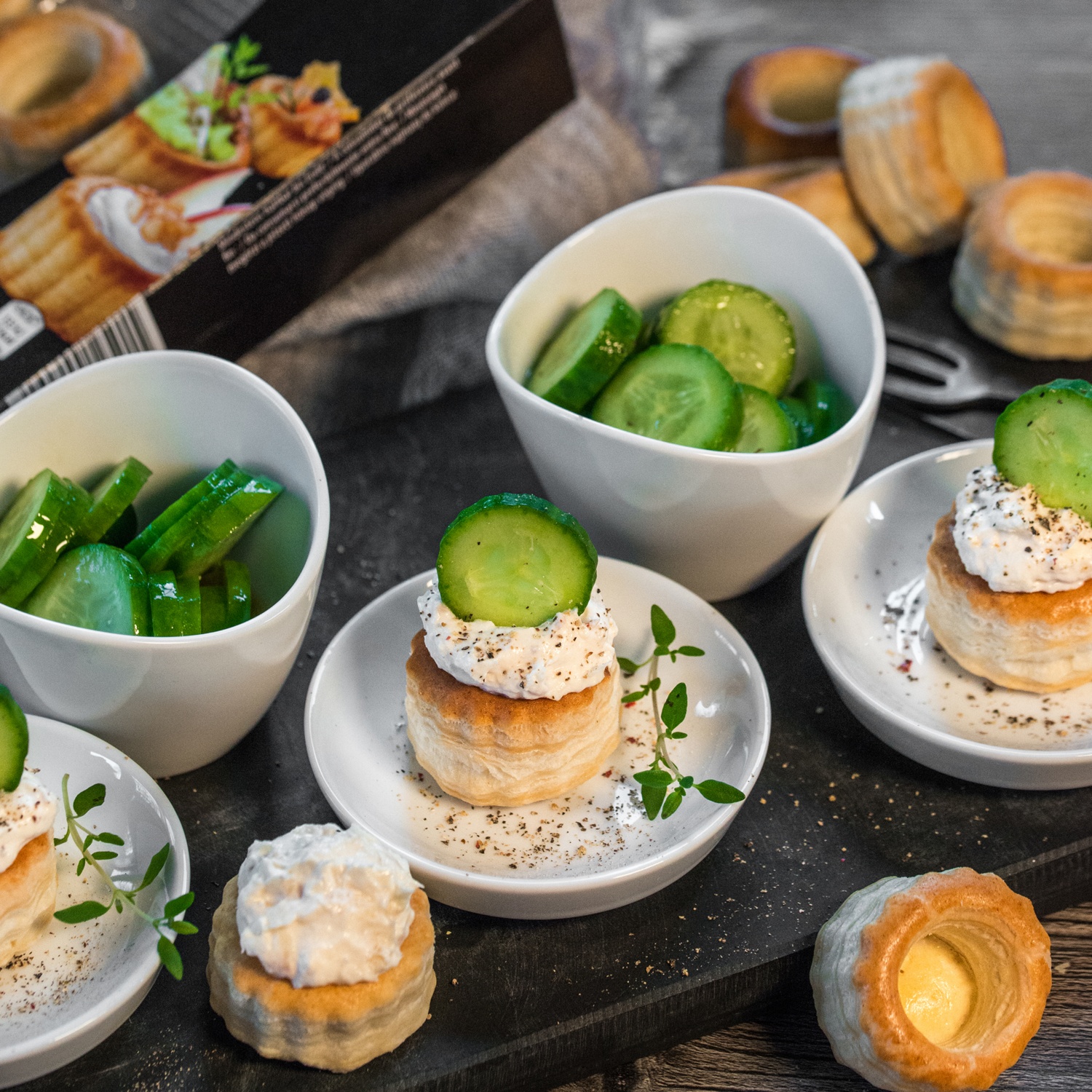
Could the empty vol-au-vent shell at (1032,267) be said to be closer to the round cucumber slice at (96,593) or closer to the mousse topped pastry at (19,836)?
the round cucumber slice at (96,593)

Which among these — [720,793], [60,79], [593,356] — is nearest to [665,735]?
[720,793]

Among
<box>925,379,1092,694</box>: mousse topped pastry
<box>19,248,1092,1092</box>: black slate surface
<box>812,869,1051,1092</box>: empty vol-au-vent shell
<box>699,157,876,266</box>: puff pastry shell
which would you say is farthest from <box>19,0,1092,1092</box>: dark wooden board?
<box>699,157,876,266</box>: puff pastry shell

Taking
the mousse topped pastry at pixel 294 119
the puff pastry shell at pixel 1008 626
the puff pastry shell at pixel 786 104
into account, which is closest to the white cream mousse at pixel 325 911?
the puff pastry shell at pixel 1008 626

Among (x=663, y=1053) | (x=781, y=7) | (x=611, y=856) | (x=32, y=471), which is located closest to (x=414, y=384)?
(x=32, y=471)

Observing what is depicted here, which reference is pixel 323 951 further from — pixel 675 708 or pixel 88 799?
pixel 675 708

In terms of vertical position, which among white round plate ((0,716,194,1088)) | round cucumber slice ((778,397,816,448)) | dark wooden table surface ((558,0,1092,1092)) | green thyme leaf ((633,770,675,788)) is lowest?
dark wooden table surface ((558,0,1092,1092))

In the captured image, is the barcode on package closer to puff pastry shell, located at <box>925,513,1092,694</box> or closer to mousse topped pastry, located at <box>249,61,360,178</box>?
mousse topped pastry, located at <box>249,61,360,178</box>

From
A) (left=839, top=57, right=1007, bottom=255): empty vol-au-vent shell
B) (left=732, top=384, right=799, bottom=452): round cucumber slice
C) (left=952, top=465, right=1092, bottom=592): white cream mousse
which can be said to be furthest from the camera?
(left=839, top=57, right=1007, bottom=255): empty vol-au-vent shell

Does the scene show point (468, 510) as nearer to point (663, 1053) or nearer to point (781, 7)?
point (663, 1053)
